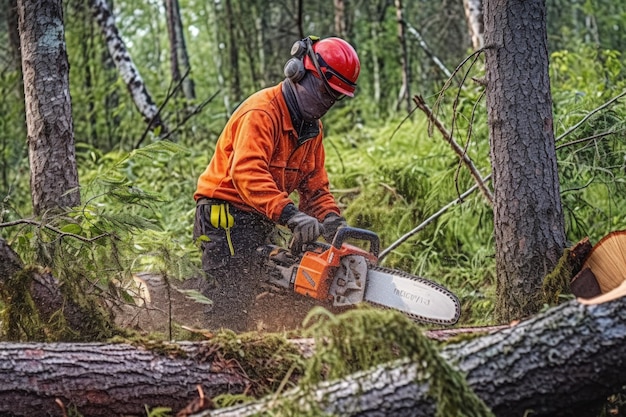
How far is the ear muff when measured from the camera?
4332mm

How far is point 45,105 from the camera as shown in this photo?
4195 millimetres

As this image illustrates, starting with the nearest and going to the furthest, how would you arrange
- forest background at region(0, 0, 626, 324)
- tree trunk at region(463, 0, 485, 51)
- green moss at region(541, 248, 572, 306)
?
1. green moss at region(541, 248, 572, 306)
2. forest background at region(0, 0, 626, 324)
3. tree trunk at region(463, 0, 485, 51)

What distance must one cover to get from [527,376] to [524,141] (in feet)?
5.34

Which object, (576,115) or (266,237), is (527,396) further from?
(576,115)

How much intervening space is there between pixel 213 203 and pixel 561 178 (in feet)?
7.68

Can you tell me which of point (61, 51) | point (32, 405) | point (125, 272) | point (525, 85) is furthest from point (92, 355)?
point (525, 85)

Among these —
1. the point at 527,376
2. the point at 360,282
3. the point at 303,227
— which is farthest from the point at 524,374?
the point at 303,227

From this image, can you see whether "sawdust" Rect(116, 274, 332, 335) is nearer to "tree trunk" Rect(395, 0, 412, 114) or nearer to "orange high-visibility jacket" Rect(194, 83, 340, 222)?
"orange high-visibility jacket" Rect(194, 83, 340, 222)

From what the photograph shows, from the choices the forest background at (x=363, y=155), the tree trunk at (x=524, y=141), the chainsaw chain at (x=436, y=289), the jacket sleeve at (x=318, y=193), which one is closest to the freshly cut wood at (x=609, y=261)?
the tree trunk at (x=524, y=141)

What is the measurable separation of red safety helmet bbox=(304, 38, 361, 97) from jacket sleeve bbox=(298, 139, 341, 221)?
0.54m

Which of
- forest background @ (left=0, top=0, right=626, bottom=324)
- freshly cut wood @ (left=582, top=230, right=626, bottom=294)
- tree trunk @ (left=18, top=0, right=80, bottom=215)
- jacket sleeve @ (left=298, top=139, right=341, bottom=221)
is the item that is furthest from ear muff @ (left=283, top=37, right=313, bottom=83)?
freshly cut wood @ (left=582, top=230, right=626, bottom=294)

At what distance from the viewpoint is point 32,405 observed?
2.74m

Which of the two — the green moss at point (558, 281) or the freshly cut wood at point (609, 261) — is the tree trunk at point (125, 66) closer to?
the green moss at point (558, 281)

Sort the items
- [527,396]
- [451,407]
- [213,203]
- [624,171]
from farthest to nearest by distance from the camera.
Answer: [624,171] < [213,203] < [527,396] < [451,407]
